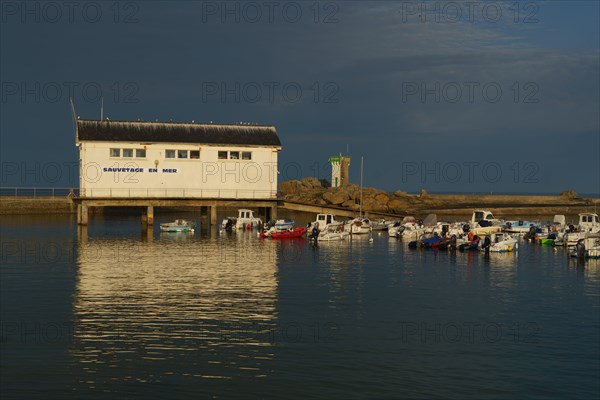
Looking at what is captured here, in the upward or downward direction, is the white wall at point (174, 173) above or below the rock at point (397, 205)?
above

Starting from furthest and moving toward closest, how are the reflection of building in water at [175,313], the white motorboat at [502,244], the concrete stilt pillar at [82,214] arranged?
the concrete stilt pillar at [82,214] < the white motorboat at [502,244] < the reflection of building in water at [175,313]

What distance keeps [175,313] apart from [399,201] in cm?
8377

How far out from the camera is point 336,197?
342 ft

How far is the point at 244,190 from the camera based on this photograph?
73.8m

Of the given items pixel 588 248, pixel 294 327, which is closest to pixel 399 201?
pixel 588 248

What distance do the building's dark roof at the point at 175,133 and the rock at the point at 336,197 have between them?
2775 cm

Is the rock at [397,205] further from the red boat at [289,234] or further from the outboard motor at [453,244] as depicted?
the outboard motor at [453,244]

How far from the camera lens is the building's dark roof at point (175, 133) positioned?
70.6 m

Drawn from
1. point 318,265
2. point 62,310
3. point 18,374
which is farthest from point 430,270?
point 18,374

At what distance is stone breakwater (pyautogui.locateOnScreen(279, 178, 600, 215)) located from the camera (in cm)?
10469

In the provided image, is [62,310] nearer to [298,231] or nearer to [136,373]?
[136,373]

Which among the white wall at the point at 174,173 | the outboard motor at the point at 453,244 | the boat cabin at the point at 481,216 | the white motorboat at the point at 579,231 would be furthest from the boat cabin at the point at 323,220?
the white motorboat at the point at 579,231

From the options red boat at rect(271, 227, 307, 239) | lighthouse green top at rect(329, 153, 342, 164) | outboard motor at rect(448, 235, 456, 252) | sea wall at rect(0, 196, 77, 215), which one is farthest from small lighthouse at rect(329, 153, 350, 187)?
outboard motor at rect(448, 235, 456, 252)

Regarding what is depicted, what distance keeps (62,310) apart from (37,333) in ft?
15.0
